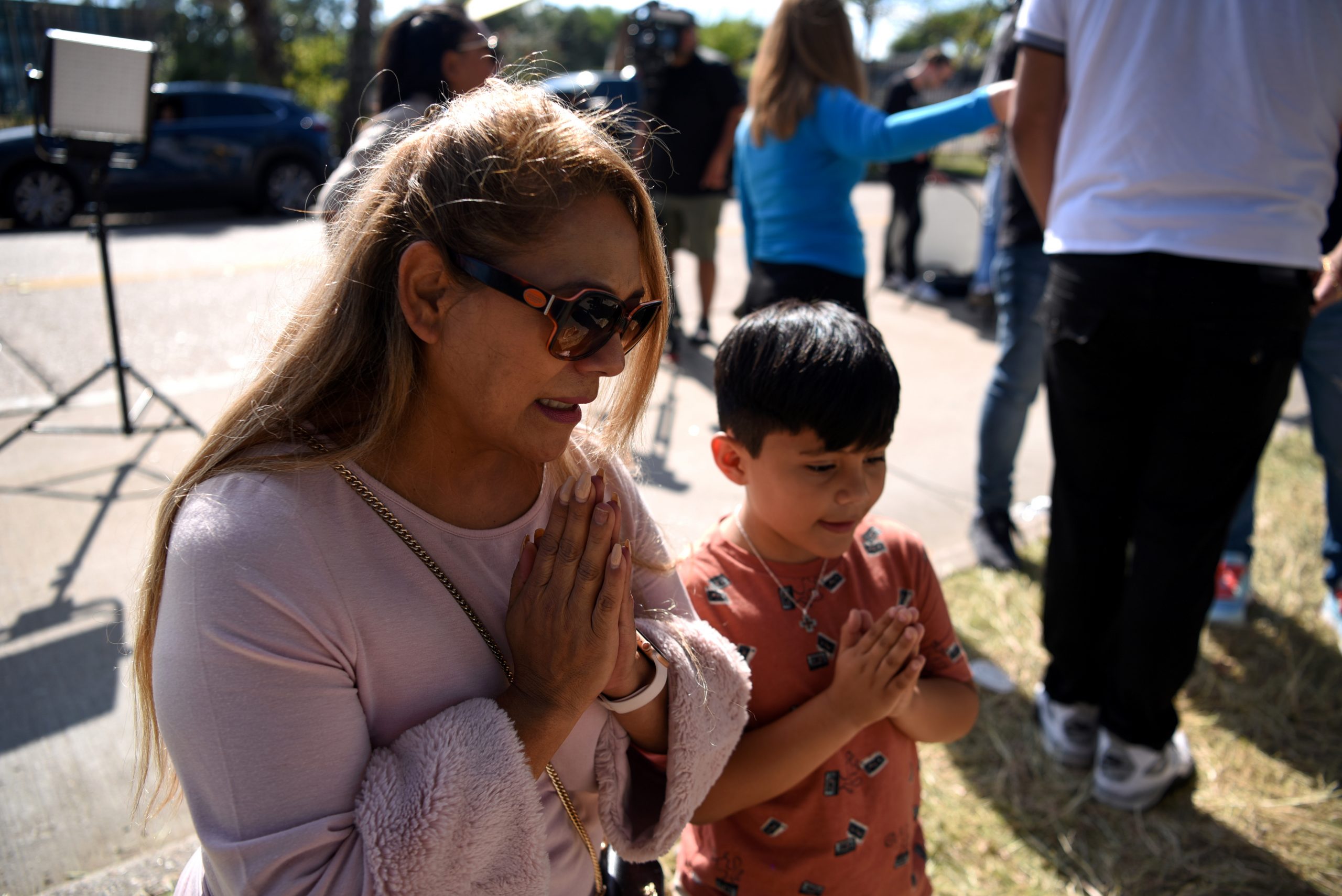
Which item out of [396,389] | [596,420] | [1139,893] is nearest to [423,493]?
[396,389]

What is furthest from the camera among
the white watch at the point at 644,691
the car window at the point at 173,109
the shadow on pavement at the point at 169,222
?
the car window at the point at 173,109

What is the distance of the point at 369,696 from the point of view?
1.09 m

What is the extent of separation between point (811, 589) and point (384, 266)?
0.86 meters

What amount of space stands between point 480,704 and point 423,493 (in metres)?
0.28

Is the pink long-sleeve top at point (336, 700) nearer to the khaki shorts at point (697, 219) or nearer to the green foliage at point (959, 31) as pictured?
the khaki shorts at point (697, 219)

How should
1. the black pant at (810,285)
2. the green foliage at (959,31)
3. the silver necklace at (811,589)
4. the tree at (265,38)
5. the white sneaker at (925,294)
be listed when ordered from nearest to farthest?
the silver necklace at (811,589), the black pant at (810,285), the white sneaker at (925,294), the tree at (265,38), the green foliage at (959,31)

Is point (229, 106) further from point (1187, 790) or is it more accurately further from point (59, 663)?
point (1187, 790)

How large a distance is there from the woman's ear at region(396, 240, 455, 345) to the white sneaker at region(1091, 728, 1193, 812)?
2105 millimetres

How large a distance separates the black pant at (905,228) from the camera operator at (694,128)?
242 cm

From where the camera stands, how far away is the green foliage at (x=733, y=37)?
138ft

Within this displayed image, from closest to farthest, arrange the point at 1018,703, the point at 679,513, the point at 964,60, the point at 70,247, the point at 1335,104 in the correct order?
the point at 1335,104
the point at 1018,703
the point at 679,513
the point at 70,247
the point at 964,60

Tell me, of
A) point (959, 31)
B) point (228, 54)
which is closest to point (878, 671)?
point (228, 54)

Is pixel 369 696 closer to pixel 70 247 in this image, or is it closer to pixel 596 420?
pixel 596 420

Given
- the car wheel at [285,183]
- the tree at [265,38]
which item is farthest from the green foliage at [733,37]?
the car wheel at [285,183]
